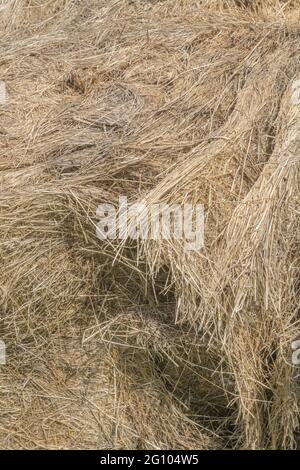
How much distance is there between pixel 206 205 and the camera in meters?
2.20

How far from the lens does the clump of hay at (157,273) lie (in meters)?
2.10

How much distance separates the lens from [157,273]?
215 centimetres

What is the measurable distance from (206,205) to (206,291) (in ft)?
0.90

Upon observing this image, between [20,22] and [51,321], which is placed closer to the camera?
[51,321]

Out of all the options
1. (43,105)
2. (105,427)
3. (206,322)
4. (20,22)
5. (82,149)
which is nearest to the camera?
(206,322)

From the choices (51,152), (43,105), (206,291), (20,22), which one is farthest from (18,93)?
(206,291)

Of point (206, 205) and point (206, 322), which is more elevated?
point (206, 205)

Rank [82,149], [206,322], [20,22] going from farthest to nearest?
[20,22] < [82,149] < [206,322]

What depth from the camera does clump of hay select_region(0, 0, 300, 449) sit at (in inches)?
82.5
